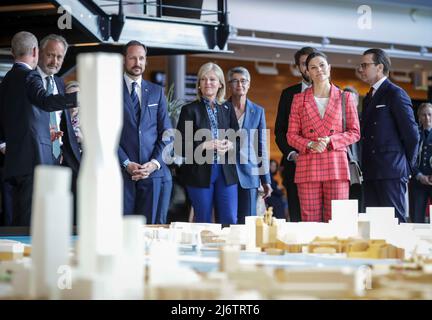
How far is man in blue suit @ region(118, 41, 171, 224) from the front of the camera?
5219 millimetres

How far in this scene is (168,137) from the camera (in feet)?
18.0

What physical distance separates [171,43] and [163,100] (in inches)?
128

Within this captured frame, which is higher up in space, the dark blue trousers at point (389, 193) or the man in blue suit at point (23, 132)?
the man in blue suit at point (23, 132)

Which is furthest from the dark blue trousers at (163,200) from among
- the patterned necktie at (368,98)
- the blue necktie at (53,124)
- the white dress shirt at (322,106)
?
the patterned necktie at (368,98)

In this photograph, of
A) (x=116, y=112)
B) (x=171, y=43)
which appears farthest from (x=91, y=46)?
(x=116, y=112)

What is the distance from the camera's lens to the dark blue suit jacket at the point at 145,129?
17.5ft

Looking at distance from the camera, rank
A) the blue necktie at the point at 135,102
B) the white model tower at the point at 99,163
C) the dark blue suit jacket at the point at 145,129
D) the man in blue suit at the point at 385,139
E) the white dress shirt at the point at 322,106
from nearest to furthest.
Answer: the white model tower at the point at 99,163
the white dress shirt at the point at 322,106
the dark blue suit jacket at the point at 145,129
the blue necktie at the point at 135,102
the man in blue suit at the point at 385,139

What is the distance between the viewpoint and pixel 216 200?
18.1 ft

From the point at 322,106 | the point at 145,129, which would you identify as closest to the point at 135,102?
the point at 145,129

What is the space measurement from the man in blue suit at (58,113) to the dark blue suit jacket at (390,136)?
183cm

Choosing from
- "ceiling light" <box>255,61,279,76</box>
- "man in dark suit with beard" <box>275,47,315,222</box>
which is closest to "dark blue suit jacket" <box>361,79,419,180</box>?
"man in dark suit with beard" <box>275,47,315,222</box>

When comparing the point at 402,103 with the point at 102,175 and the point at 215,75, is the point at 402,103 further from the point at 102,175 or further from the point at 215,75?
the point at 102,175

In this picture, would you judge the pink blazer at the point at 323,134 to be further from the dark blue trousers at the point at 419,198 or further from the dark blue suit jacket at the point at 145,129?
the dark blue trousers at the point at 419,198

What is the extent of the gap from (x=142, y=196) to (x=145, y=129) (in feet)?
1.36
